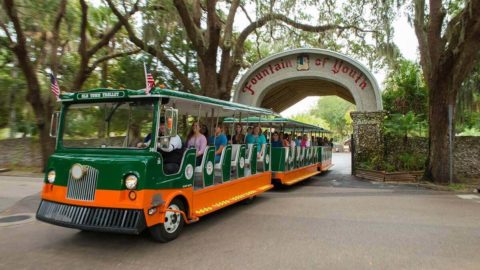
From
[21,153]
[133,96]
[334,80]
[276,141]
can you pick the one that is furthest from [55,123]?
[21,153]

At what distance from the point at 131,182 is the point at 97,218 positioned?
71cm

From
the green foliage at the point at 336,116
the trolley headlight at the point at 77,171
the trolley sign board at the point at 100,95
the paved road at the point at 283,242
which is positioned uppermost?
the green foliage at the point at 336,116

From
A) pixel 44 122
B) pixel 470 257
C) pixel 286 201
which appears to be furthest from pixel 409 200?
pixel 44 122

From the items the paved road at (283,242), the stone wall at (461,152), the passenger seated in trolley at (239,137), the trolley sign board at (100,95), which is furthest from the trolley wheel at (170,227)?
the stone wall at (461,152)

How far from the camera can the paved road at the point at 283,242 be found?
18.2 ft

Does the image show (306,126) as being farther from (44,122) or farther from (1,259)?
(1,259)

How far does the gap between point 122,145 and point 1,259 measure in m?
2.36

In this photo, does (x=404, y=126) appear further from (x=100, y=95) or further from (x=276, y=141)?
(x=100, y=95)

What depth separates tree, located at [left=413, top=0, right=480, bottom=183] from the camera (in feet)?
44.8

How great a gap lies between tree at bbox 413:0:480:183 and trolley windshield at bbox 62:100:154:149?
10833mm

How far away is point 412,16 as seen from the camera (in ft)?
47.8

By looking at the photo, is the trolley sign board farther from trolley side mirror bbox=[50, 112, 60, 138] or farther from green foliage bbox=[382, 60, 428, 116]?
green foliage bbox=[382, 60, 428, 116]

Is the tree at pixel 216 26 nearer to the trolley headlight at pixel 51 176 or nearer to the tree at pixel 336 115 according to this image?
the trolley headlight at pixel 51 176

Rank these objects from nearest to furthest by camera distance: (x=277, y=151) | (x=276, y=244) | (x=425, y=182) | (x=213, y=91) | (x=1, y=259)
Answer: (x=1, y=259) → (x=276, y=244) → (x=277, y=151) → (x=425, y=182) → (x=213, y=91)
